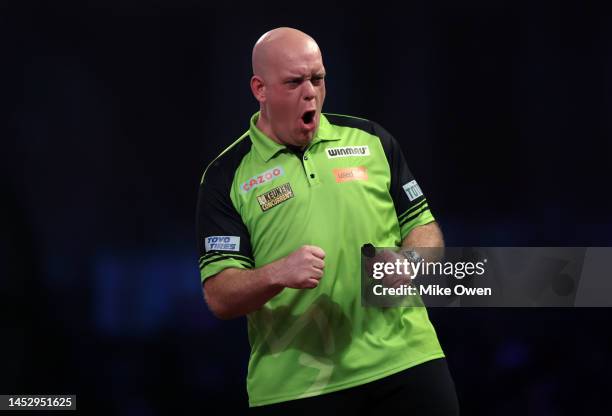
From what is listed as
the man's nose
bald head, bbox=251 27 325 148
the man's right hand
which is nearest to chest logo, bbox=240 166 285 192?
bald head, bbox=251 27 325 148

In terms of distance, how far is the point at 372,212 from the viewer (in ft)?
10.9

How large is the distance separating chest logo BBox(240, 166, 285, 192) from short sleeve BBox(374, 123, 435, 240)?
1.15 feet

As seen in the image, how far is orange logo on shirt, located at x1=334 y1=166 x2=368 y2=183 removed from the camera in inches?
132

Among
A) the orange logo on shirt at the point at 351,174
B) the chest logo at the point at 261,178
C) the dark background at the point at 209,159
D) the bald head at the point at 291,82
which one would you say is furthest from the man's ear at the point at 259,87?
the dark background at the point at 209,159

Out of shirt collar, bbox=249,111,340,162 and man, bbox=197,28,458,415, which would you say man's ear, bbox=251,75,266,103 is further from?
shirt collar, bbox=249,111,340,162

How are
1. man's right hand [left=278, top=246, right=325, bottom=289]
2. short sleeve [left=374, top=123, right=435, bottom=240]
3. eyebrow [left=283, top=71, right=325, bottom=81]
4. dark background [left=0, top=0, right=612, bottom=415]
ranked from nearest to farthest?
man's right hand [left=278, top=246, right=325, bottom=289] < eyebrow [left=283, top=71, right=325, bottom=81] < short sleeve [left=374, top=123, right=435, bottom=240] < dark background [left=0, top=0, right=612, bottom=415]

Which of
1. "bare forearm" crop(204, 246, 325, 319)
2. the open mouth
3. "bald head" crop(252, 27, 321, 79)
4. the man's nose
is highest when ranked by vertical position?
"bald head" crop(252, 27, 321, 79)

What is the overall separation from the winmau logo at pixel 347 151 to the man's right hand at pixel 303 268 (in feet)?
1.37

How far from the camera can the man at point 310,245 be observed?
10.7 ft

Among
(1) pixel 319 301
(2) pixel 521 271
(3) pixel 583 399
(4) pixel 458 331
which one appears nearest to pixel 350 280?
(1) pixel 319 301

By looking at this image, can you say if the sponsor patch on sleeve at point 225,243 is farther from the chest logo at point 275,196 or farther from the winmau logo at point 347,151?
the winmau logo at point 347,151

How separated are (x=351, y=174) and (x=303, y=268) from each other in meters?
0.43

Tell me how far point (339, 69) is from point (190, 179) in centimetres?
80

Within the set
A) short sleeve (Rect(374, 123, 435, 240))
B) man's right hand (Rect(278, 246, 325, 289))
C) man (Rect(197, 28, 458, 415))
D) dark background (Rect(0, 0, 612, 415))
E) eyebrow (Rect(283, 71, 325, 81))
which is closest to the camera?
man's right hand (Rect(278, 246, 325, 289))
